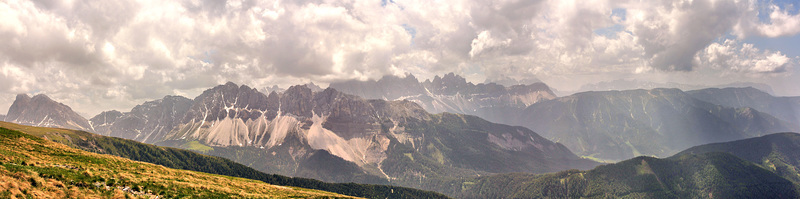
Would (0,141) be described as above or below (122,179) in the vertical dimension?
above

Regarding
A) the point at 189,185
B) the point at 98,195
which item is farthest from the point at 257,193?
the point at 98,195

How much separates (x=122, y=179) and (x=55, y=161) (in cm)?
1904

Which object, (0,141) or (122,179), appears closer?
(122,179)

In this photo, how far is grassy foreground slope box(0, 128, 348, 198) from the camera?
53000 mm

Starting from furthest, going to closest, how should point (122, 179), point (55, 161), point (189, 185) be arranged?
1. point (189, 185)
2. point (55, 161)
3. point (122, 179)

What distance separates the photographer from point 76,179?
6138 centimetres

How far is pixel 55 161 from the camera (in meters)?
75.8

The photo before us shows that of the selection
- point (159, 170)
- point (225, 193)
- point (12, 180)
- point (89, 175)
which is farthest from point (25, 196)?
point (159, 170)

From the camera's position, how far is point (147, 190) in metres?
68.6

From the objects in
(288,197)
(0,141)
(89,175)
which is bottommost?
(288,197)

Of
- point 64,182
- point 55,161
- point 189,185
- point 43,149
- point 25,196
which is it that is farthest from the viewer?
point 43,149

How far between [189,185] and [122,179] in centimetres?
1326

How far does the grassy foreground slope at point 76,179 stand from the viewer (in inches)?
2087

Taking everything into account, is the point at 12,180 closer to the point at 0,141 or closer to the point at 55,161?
the point at 55,161
